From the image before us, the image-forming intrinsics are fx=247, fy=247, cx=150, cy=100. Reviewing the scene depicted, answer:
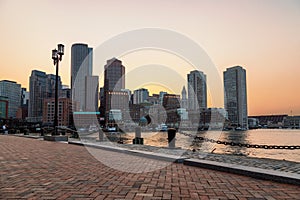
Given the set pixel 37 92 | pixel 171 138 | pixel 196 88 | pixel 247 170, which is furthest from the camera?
pixel 37 92

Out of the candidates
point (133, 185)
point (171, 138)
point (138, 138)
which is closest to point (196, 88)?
point (138, 138)

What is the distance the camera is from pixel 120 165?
6.61 metres

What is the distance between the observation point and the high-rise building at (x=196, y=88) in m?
14.4

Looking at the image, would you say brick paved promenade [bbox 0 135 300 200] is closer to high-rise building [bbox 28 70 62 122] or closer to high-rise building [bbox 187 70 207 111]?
high-rise building [bbox 187 70 207 111]

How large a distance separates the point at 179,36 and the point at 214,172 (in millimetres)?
5706

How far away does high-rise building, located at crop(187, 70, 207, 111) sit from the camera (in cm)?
1441

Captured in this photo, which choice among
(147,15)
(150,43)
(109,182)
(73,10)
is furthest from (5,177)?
(73,10)

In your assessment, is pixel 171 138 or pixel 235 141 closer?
pixel 171 138

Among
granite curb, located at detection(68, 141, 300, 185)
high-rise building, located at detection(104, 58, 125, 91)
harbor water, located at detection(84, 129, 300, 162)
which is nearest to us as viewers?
granite curb, located at detection(68, 141, 300, 185)

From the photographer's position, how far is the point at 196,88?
15211 millimetres

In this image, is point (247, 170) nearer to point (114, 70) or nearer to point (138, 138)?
point (138, 138)

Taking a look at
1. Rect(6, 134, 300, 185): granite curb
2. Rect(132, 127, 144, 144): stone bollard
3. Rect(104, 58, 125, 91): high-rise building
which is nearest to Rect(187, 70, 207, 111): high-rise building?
Rect(132, 127, 144, 144): stone bollard

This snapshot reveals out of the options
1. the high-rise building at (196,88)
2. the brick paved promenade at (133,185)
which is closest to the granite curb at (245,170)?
the brick paved promenade at (133,185)

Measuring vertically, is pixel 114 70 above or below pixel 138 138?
above
